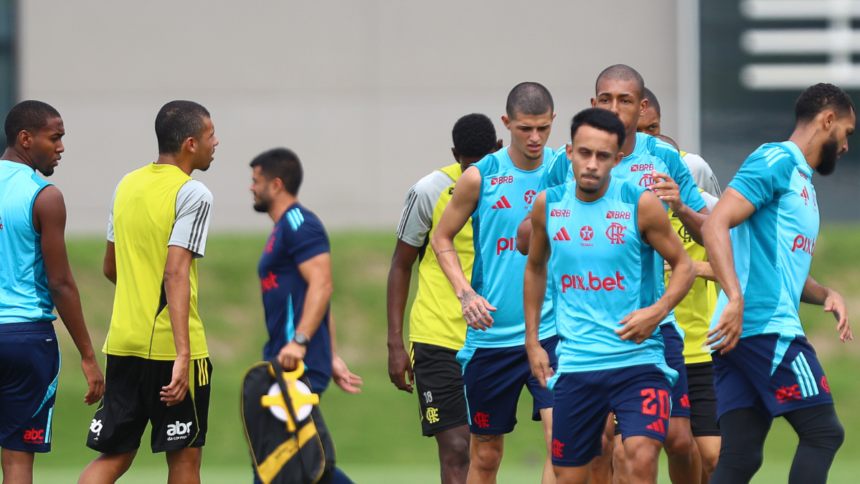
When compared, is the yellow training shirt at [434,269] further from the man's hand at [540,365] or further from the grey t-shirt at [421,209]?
the man's hand at [540,365]

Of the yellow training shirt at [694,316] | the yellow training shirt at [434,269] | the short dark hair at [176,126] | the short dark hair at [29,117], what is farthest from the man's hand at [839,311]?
the short dark hair at [29,117]

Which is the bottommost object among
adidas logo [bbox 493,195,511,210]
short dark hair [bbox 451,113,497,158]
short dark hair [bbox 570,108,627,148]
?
adidas logo [bbox 493,195,511,210]

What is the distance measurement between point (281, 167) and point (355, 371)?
6.52 m

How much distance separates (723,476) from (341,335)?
295 inches

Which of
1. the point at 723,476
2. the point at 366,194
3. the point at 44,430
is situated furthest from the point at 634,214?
the point at 366,194

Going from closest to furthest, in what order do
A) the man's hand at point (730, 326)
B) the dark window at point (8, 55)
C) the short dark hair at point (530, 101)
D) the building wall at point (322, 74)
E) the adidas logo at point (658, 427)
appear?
the man's hand at point (730, 326) → the adidas logo at point (658, 427) → the short dark hair at point (530, 101) → the building wall at point (322, 74) → the dark window at point (8, 55)

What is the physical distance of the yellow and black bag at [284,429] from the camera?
5105 mm

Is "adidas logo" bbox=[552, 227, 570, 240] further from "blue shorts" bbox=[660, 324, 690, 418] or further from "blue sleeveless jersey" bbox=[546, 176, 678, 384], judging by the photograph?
"blue shorts" bbox=[660, 324, 690, 418]

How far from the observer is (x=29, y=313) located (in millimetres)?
5766

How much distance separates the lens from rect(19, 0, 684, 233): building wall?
14289 mm

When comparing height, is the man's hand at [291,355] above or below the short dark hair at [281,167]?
below

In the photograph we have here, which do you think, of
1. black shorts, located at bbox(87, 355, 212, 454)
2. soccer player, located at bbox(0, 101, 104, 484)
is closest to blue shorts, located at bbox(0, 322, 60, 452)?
soccer player, located at bbox(0, 101, 104, 484)

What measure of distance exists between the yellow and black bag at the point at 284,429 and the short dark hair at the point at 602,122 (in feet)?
6.01

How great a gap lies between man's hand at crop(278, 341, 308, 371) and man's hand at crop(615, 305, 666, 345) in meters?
1.54
